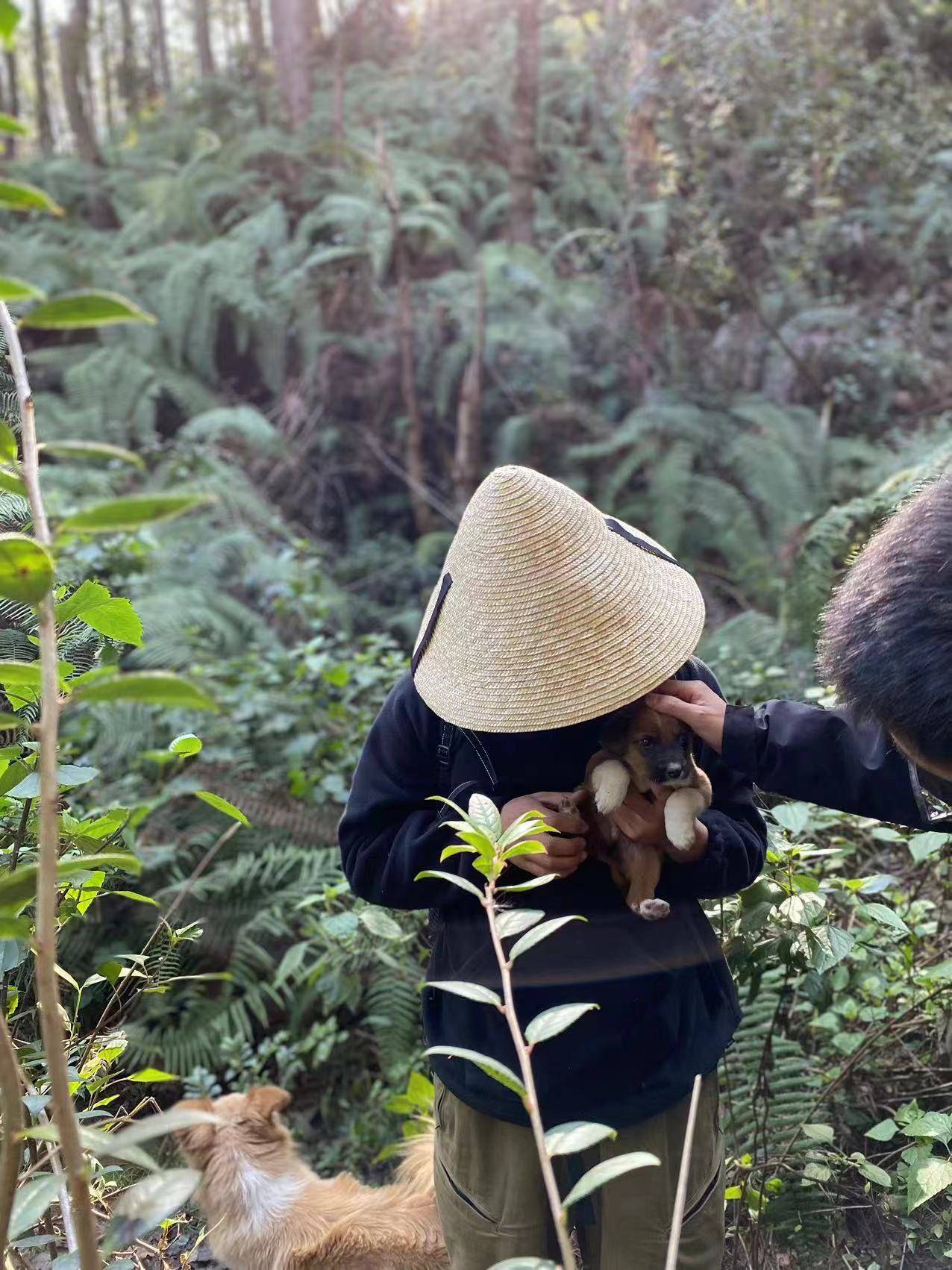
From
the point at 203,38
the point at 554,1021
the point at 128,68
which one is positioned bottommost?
the point at 554,1021

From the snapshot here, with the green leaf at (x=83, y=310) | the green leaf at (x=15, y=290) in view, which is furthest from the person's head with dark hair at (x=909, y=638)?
the green leaf at (x=15, y=290)

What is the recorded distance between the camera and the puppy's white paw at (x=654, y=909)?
2012 millimetres

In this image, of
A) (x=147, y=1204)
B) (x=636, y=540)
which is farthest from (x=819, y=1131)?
(x=147, y=1204)

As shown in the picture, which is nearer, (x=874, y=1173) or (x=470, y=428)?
(x=874, y=1173)

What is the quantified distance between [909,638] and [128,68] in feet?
70.9

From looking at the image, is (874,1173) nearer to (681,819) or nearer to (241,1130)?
(681,819)

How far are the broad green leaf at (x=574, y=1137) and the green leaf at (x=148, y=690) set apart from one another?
1.99 feet

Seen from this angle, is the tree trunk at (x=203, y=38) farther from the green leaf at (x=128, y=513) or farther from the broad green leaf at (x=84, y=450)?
the green leaf at (x=128, y=513)

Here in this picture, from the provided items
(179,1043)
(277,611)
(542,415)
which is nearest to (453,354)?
(542,415)

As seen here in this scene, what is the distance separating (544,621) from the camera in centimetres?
206

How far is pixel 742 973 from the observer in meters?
2.76

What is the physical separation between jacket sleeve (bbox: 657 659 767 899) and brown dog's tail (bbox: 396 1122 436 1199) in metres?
1.42

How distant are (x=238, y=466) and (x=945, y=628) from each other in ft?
25.5

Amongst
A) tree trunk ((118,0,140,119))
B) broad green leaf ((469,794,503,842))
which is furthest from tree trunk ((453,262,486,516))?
tree trunk ((118,0,140,119))
